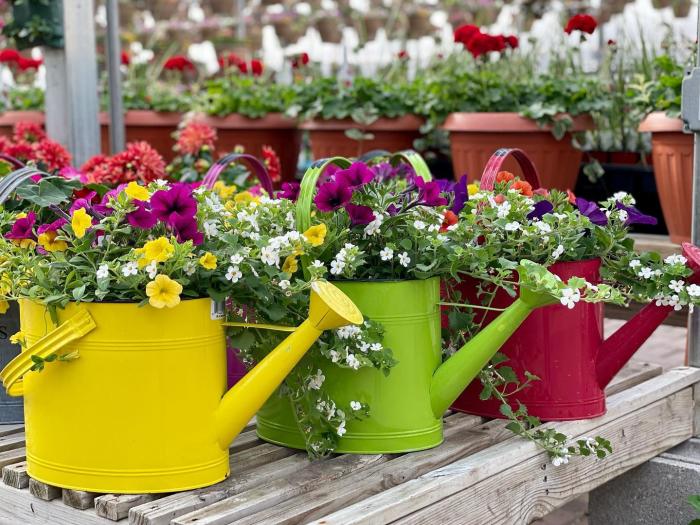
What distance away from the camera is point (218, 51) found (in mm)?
6219

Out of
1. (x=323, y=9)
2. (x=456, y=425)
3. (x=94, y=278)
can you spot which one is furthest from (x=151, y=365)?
(x=323, y=9)

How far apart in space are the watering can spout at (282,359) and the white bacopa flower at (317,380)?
0.30 feet

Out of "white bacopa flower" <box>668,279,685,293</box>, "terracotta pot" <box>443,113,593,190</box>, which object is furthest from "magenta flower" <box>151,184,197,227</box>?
"terracotta pot" <box>443,113,593,190</box>

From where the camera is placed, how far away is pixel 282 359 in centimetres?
110

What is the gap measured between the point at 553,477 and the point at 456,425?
0.51 ft

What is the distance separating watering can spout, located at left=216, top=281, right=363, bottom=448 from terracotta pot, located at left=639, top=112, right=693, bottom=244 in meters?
1.32

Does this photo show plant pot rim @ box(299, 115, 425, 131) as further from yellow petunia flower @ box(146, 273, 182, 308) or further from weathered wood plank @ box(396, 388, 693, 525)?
yellow petunia flower @ box(146, 273, 182, 308)

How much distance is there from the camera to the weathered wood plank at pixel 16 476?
118cm

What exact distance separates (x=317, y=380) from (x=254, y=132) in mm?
2081

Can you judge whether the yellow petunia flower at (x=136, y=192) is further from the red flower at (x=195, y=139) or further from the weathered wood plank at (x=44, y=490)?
the red flower at (x=195, y=139)

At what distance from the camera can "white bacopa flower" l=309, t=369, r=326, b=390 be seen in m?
1.20

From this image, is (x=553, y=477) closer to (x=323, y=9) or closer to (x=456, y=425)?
(x=456, y=425)

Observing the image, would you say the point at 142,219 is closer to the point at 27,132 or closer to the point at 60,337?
the point at 60,337

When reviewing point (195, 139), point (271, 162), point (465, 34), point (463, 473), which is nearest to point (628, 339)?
point (463, 473)
